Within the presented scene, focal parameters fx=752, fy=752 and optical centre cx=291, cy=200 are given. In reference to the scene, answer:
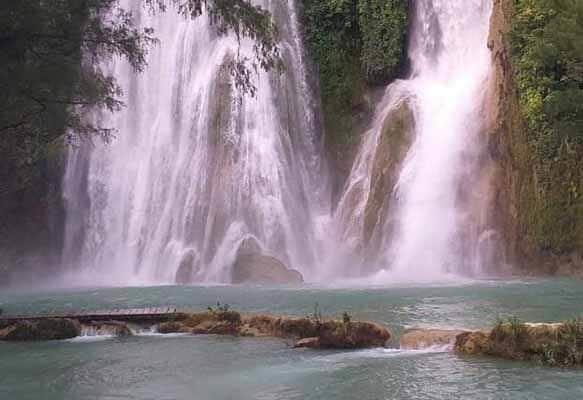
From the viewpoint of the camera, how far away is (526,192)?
74.0 feet

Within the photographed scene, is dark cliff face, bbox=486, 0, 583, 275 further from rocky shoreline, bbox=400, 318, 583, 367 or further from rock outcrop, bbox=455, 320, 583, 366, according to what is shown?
rock outcrop, bbox=455, 320, 583, 366

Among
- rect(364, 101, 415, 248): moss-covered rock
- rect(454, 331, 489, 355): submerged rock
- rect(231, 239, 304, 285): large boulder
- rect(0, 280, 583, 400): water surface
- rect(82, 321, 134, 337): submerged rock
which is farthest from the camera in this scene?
rect(364, 101, 415, 248): moss-covered rock

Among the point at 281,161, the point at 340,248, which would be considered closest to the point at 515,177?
the point at 340,248

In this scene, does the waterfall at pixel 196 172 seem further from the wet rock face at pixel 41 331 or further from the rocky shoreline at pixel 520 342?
the rocky shoreline at pixel 520 342

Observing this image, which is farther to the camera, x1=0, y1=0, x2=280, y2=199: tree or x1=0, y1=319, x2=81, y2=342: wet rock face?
x1=0, y1=319, x2=81, y2=342: wet rock face

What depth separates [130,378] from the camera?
9.03 metres

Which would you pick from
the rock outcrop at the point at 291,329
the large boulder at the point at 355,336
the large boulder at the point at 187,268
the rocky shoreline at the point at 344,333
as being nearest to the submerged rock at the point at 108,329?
the rocky shoreline at the point at 344,333

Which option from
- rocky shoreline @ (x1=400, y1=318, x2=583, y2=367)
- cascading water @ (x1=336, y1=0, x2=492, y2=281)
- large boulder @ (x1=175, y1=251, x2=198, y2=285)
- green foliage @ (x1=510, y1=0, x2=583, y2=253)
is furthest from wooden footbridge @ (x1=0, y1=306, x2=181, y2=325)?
green foliage @ (x1=510, y1=0, x2=583, y2=253)

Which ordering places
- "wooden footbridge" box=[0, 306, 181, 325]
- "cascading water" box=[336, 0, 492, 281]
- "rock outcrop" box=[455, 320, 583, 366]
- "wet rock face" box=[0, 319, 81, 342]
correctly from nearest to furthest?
"rock outcrop" box=[455, 320, 583, 366], "wet rock face" box=[0, 319, 81, 342], "wooden footbridge" box=[0, 306, 181, 325], "cascading water" box=[336, 0, 492, 281]

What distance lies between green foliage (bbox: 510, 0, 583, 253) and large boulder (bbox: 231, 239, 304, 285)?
7358 millimetres

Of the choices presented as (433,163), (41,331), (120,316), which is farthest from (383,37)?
(41,331)

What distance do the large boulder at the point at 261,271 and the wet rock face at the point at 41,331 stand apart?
10478 mm

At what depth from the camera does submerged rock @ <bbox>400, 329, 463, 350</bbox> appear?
9.72 m

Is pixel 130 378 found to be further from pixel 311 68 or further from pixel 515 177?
pixel 311 68
